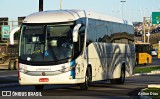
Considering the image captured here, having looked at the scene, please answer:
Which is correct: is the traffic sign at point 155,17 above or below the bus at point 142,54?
above

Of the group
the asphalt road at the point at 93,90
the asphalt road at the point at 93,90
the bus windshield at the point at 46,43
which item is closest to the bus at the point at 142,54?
the asphalt road at the point at 93,90

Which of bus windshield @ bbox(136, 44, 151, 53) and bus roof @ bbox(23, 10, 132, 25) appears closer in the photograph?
bus roof @ bbox(23, 10, 132, 25)

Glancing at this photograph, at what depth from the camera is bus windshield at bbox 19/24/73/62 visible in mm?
19125

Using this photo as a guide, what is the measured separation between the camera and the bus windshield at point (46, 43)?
19.1m

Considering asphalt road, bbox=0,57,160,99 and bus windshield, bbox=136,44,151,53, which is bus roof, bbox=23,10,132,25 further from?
bus windshield, bbox=136,44,151,53

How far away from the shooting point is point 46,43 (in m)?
19.3

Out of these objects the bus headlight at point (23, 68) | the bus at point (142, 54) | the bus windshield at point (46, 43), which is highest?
the bus windshield at point (46, 43)

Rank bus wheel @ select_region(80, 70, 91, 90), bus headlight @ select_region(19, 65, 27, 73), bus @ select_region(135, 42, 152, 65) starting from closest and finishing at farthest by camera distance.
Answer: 1. bus headlight @ select_region(19, 65, 27, 73)
2. bus wheel @ select_region(80, 70, 91, 90)
3. bus @ select_region(135, 42, 152, 65)

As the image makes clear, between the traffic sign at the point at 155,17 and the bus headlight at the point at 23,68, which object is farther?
the traffic sign at the point at 155,17

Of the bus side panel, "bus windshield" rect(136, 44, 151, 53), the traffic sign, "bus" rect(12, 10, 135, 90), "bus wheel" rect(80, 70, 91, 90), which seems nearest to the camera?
"bus" rect(12, 10, 135, 90)

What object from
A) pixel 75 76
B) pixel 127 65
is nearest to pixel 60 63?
pixel 75 76

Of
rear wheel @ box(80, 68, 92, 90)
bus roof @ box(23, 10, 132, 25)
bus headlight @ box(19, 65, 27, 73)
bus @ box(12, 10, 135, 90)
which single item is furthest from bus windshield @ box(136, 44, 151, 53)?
bus headlight @ box(19, 65, 27, 73)

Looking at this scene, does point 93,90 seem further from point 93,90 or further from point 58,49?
point 58,49

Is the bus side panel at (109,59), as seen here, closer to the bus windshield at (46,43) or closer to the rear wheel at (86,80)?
the rear wheel at (86,80)
